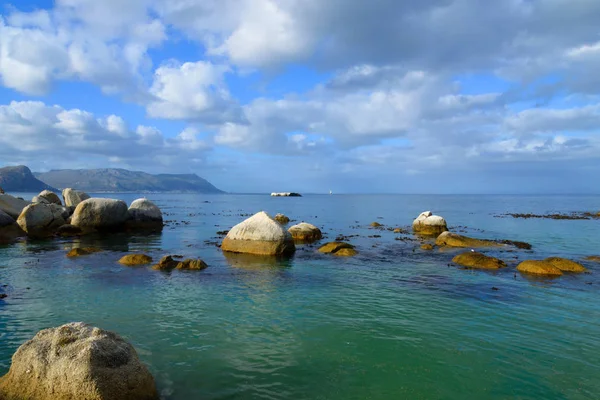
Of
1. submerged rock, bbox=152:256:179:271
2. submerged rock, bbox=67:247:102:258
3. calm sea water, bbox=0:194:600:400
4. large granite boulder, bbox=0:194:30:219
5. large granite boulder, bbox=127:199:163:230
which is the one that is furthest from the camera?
large granite boulder, bbox=127:199:163:230

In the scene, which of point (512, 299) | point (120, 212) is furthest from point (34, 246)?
point (512, 299)

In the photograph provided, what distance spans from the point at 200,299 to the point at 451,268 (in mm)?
15088

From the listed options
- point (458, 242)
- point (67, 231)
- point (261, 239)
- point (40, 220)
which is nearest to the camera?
point (261, 239)

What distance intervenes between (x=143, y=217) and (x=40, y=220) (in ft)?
32.9

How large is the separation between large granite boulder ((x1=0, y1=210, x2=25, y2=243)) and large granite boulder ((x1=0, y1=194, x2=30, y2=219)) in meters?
2.79

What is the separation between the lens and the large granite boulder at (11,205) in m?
38.0

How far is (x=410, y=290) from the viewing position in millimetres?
18250

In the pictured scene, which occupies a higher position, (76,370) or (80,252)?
(76,370)

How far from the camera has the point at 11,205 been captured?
39375mm

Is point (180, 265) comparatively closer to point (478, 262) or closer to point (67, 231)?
point (478, 262)

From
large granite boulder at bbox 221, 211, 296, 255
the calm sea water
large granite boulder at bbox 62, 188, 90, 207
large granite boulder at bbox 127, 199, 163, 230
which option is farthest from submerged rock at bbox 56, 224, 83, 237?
large granite boulder at bbox 221, 211, 296, 255

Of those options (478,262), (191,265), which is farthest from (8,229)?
(478,262)

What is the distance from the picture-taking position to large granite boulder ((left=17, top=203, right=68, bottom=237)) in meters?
35.9

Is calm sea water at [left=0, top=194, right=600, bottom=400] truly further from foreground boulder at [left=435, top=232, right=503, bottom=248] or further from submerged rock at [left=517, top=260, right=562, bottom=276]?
foreground boulder at [left=435, top=232, right=503, bottom=248]
